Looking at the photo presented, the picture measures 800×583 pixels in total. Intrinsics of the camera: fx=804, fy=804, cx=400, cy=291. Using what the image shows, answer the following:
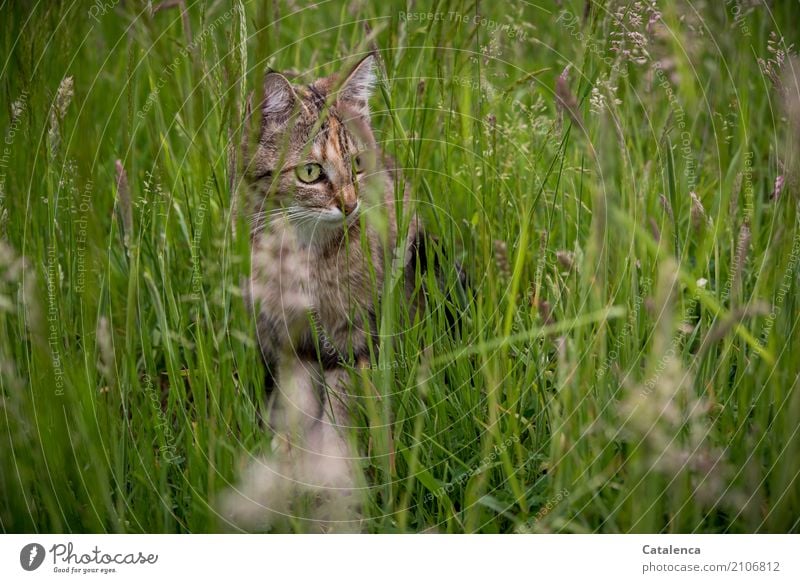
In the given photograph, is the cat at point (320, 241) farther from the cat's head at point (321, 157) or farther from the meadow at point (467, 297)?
the meadow at point (467, 297)

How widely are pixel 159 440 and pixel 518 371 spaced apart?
0.84m

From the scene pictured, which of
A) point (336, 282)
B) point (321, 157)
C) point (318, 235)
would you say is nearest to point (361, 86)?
point (321, 157)

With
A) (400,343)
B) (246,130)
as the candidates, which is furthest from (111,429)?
(246,130)

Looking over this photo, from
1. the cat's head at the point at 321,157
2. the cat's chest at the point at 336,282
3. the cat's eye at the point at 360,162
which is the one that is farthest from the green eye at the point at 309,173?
the cat's chest at the point at 336,282

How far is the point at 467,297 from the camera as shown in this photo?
7.14ft

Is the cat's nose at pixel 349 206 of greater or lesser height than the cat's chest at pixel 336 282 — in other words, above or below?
above

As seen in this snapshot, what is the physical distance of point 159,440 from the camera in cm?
181

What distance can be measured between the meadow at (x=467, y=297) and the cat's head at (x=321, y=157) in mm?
143

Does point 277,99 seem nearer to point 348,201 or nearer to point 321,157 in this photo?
point 321,157

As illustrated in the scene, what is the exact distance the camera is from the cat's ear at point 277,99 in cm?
211

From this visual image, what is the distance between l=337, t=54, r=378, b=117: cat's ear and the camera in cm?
215

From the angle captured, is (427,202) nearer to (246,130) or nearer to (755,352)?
(246,130)

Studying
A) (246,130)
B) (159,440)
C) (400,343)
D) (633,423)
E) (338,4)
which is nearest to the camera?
(633,423)

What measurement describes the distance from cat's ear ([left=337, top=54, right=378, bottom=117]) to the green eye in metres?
0.21
